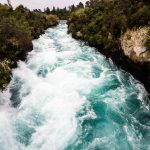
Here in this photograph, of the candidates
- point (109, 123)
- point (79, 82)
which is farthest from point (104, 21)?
point (109, 123)

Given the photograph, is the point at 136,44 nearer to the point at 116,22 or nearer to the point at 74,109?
the point at 116,22

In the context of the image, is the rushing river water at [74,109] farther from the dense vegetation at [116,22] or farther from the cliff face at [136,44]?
the dense vegetation at [116,22]

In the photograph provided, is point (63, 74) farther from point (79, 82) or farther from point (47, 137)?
point (47, 137)

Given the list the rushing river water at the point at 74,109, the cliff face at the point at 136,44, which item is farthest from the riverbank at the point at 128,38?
the rushing river water at the point at 74,109

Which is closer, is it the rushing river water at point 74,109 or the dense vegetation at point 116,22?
the rushing river water at point 74,109

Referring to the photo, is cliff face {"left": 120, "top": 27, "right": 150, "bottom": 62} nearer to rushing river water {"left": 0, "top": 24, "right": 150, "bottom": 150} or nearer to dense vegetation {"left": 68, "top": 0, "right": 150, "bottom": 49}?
dense vegetation {"left": 68, "top": 0, "right": 150, "bottom": 49}
